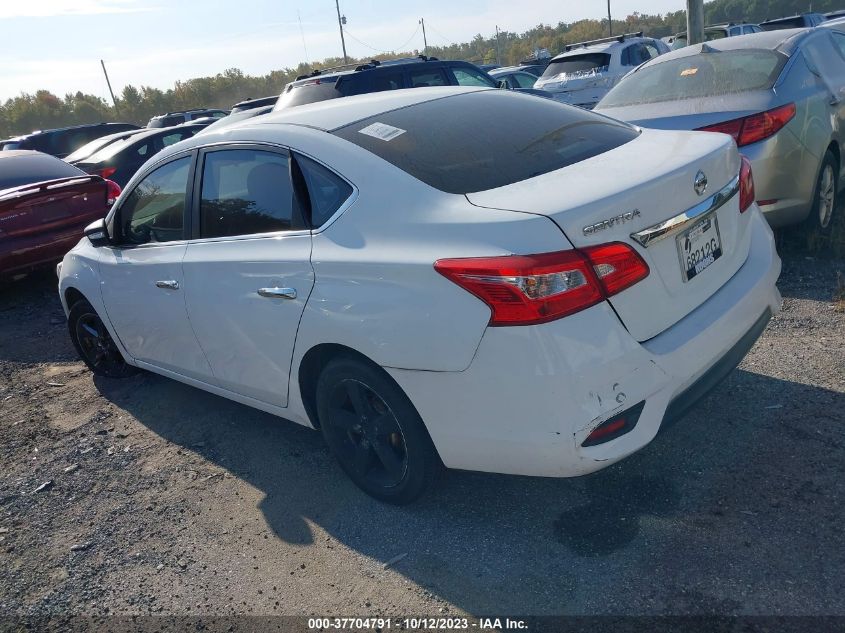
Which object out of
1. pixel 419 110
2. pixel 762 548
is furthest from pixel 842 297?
pixel 419 110

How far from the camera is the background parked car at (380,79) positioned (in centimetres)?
911

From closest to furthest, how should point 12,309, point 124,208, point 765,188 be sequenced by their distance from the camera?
point 124,208 → point 765,188 → point 12,309

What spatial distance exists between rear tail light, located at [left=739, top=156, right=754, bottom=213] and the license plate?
39cm

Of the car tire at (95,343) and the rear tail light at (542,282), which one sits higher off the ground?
the rear tail light at (542,282)

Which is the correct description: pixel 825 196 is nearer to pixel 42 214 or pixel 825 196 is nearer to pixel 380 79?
pixel 380 79

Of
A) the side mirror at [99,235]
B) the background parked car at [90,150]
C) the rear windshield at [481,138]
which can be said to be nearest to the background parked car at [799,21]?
the background parked car at [90,150]

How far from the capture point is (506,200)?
2.79 meters

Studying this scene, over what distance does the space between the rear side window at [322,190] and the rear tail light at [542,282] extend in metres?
0.84

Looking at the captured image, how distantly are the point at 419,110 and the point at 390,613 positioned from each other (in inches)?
88.6

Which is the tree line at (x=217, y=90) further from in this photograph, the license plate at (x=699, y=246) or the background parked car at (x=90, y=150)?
the license plate at (x=699, y=246)

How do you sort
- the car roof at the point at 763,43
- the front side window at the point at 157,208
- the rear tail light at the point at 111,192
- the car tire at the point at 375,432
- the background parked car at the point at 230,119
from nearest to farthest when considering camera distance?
the car tire at the point at 375,432, the front side window at the point at 157,208, the background parked car at the point at 230,119, the car roof at the point at 763,43, the rear tail light at the point at 111,192

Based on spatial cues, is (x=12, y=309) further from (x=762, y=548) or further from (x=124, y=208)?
(x=762, y=548)

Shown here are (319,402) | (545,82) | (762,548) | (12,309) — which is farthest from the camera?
(545,82)

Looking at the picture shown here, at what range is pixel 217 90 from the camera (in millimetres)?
56250
